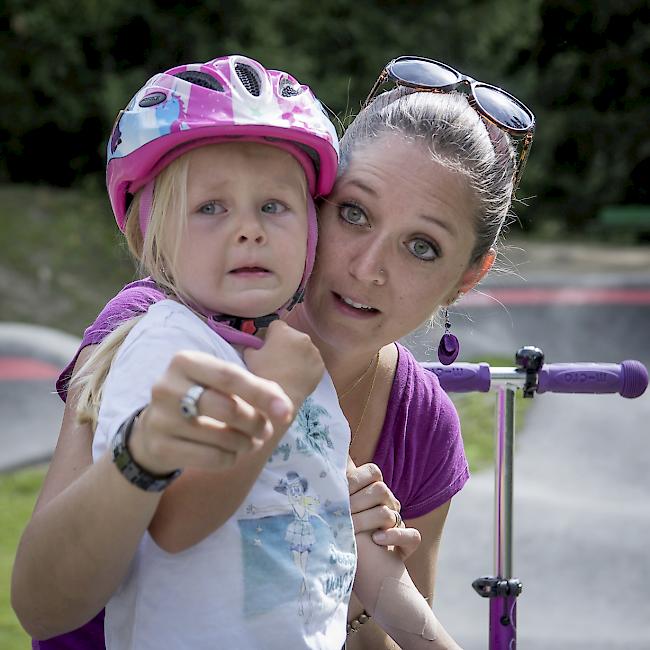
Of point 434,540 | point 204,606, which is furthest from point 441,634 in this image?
point 204,606

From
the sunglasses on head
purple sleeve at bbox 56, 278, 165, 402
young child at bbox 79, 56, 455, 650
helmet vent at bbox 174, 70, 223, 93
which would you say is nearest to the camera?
young child at bbox 79, 56, 455, 650

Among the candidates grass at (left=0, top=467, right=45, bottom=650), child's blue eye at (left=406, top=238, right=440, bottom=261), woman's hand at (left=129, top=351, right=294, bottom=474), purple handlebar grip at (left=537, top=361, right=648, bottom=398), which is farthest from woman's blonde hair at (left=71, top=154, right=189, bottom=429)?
grass at (left=0, top=467, right=45, bottom=650)

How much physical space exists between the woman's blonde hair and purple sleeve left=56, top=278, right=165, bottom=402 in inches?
5.4

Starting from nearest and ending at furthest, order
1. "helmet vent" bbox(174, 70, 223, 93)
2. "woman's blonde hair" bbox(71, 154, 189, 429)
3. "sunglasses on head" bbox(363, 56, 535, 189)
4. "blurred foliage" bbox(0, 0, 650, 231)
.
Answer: "woman's blonde hair" bbox(71, 154, 189, 429) → "helmet vent" bbox(174, 70, 223, 93) → "sunglasses on head" bbox(363, 56, 535, 189) → "blurred foliage" bbox(0, 0, 650, 231)

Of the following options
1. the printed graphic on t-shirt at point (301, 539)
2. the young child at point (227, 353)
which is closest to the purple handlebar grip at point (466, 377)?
the young child at point (227, 353)

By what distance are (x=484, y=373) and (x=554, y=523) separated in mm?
2841

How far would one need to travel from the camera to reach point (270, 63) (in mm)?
10109

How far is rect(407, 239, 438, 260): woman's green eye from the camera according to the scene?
88.8 inches

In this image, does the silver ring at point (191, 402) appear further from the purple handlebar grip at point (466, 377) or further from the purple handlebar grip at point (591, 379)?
the purple handlebar grip at point (591, 379)

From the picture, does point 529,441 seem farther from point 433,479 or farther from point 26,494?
point 433,479

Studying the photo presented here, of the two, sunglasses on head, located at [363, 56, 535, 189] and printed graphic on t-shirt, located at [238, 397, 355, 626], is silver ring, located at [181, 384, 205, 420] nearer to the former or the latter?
printed graphic on t-shirt, located at [238, 397, 355, 626]

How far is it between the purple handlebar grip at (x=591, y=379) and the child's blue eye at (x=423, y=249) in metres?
0.53

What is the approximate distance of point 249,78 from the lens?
1901 millimetres

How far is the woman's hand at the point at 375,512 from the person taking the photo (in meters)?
2.04
